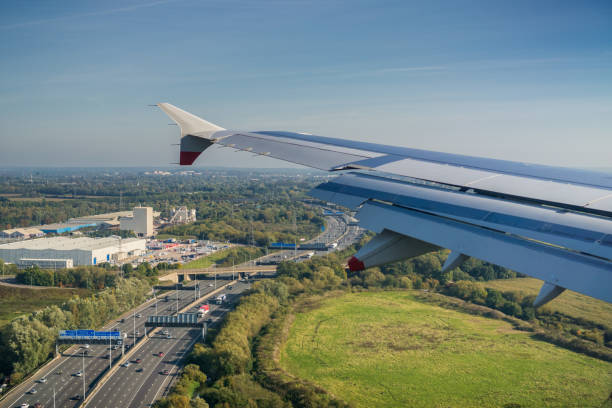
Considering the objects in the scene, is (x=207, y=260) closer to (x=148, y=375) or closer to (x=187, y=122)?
(x=148, y=375)

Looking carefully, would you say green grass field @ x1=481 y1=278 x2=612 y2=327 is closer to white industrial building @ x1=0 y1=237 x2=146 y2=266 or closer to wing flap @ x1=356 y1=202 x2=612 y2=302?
wing flap @ x1=356 y1=202 x2=612 y2=302

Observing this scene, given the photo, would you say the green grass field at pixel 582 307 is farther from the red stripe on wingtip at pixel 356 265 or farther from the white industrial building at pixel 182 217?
the white industrial building at pixel 182 217

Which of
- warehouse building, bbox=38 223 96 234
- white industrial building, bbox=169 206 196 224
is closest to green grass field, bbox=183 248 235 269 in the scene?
white industrial building, bbox=169 206 196 224

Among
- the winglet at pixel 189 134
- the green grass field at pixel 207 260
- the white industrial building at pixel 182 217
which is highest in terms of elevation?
the winglet at pixel 189 134

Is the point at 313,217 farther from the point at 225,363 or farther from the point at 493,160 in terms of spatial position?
the point at 493,160

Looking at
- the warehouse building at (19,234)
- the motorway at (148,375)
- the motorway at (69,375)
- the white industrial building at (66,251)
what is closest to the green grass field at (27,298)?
the motorway at (69,375)

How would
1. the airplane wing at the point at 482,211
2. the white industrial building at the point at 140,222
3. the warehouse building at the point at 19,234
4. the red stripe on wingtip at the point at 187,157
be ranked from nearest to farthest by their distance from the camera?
the airplane wing at the point at 482,211
the red stripe on wingtip at the point at 187,157
the warehouse building at the point at 19,234
the white industrial building at the point at 140,222
